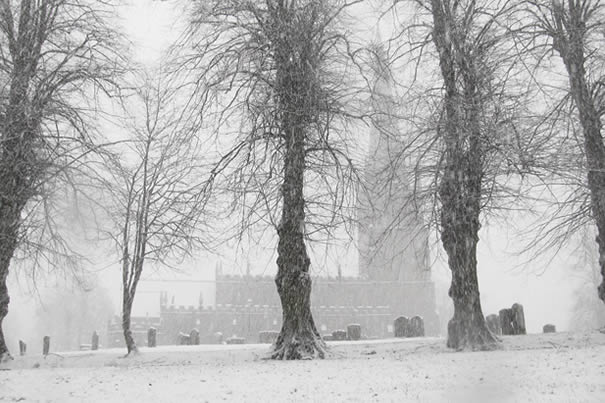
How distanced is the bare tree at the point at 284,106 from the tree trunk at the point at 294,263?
0.02m

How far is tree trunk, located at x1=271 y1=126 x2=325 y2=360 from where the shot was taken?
454 inches

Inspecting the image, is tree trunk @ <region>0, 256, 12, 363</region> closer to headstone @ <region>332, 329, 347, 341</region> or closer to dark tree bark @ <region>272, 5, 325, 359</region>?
dark tree bark @ <region>272, 5, 325, 359</region>

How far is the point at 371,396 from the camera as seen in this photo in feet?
22.5

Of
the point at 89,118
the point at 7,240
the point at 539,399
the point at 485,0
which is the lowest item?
the point at 539,399

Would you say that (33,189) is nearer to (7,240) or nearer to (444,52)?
(7,240)

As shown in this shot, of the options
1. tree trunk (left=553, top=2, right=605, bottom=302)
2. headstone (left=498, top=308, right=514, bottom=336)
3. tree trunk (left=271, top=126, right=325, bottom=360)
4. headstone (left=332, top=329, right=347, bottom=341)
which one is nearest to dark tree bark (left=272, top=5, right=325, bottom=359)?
tree trunk (left=271, top=126, right=325, bottom=360)

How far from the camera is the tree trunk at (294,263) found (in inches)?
454

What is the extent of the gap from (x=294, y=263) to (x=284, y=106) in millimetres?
3092

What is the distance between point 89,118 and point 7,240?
3.53 metres

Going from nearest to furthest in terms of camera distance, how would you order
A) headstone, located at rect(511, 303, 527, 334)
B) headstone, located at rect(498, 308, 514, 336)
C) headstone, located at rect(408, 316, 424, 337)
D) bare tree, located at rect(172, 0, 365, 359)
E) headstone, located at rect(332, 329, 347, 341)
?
bare tree, located at rect(172, 0, 365, 359), headstone, located at rect(511, 303, 527, 334), headstone, located at rect(498, 308, 514, 336), headstone, located at rect(408, 316, 424, 337), headstone, located at rect(332, 329, 347, 341)

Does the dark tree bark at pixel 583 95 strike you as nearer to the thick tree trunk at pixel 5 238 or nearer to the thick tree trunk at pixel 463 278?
the thick tree trunk at pixel 463 278

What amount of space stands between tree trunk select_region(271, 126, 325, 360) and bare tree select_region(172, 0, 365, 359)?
20 mm

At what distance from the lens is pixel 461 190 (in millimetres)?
12219

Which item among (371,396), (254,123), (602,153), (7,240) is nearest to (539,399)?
(371,396)
